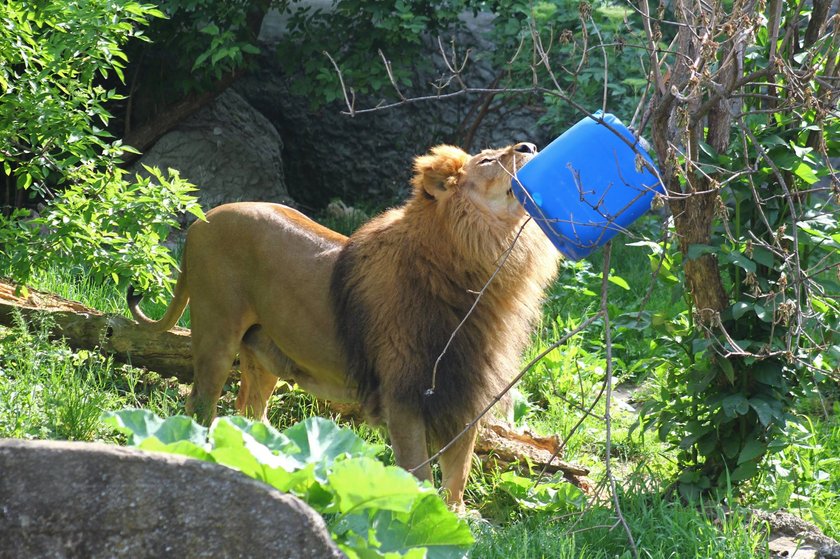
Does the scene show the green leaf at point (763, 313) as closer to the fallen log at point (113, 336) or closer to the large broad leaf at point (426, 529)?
the large broad leaf at point (426, 529)

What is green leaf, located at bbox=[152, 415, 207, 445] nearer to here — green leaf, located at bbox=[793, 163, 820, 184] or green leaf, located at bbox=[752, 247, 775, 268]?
green leaf, located at bbox=[752, 247, 775, 268]

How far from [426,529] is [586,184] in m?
1.60

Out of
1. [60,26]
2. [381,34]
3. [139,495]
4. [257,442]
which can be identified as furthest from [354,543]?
[381,34]

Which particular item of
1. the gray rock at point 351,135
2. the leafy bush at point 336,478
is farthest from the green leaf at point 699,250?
the gray rock at point 351,135

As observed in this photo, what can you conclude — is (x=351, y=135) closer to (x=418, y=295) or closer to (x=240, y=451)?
(x=418, y=295)

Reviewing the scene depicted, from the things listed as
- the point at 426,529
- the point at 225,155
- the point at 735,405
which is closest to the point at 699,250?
the point at 735,405

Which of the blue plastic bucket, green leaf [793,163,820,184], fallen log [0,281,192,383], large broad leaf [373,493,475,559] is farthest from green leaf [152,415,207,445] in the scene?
fallen log [0,281,192,383]

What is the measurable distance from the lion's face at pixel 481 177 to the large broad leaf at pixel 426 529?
1.93 meters

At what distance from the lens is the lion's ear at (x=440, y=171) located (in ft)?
13.8

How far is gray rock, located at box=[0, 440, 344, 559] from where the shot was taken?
2.03m

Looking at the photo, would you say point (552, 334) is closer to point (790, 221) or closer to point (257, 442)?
point (790, 221)

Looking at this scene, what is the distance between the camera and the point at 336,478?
2.25m

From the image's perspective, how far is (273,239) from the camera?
4.66 meters

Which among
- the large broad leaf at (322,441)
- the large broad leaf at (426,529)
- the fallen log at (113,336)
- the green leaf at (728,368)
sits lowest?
the fallen log at (113,336)
